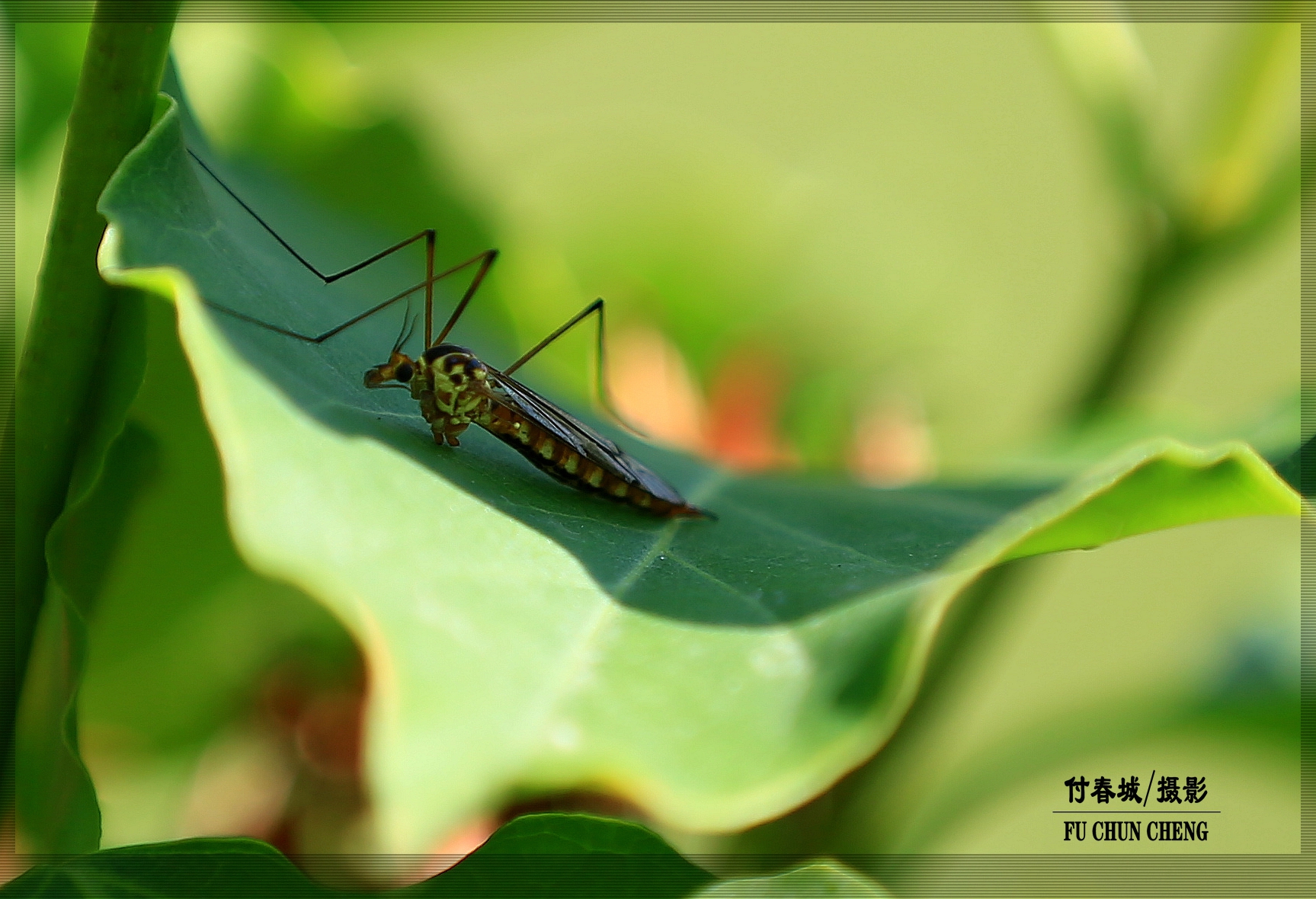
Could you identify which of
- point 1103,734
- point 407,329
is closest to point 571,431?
point 407,329

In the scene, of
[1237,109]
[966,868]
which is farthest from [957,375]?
[966,868]

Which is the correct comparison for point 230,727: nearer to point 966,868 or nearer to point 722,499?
point 722,499

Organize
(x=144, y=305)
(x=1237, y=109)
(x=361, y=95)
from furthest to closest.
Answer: (x=1237, y=109)
(x=361, y=95)
(x=144, y=305)

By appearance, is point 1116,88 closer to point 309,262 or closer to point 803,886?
point 309,262

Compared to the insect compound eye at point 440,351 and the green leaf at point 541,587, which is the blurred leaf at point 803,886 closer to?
the green leaf at point 541,587

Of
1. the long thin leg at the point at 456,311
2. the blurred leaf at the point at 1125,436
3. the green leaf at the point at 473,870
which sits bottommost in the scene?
the green leaf at the point at 473,870

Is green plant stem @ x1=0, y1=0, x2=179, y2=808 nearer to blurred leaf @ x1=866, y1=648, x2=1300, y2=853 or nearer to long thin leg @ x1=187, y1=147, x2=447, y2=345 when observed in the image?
long thin leg @ x1=187, y1=147, x2=447, y2=345

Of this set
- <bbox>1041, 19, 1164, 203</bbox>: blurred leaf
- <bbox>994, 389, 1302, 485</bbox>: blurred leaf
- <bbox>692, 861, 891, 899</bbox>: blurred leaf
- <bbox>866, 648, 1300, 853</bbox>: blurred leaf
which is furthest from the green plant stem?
<bbox>1041, 19, 1164, 203</bbox>: blurred leaf

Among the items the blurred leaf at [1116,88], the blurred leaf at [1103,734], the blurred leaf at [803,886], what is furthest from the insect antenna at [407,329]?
the blurred leaf at [1116,88]
